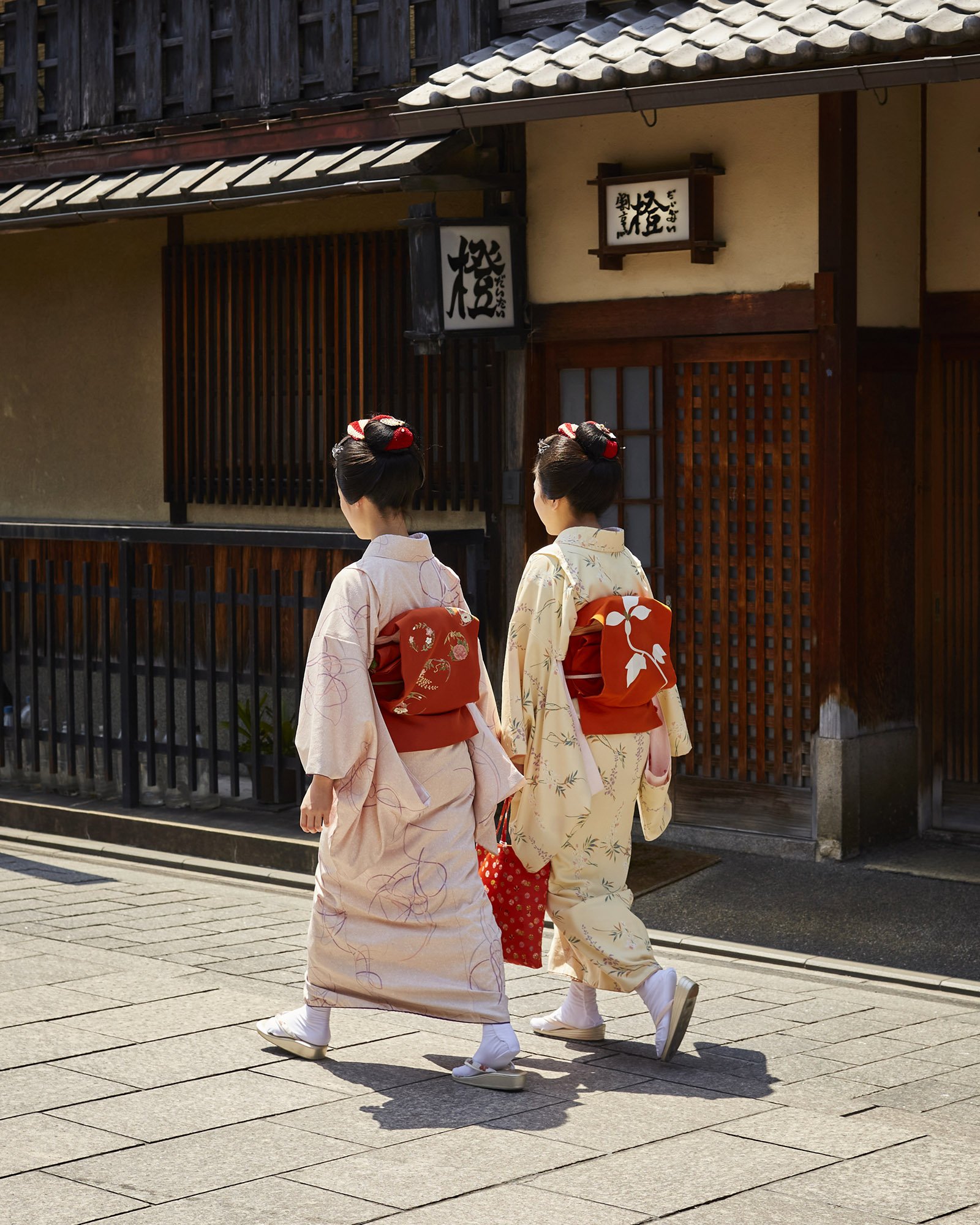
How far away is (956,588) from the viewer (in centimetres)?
918

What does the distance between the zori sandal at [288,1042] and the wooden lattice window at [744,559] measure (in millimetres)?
3652

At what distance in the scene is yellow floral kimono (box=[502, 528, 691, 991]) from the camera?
19.6 ft

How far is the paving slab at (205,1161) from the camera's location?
467 cm

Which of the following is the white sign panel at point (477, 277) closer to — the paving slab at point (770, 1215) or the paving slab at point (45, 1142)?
the paving slab at point (45, 1142)

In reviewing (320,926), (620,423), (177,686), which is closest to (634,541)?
(620,423)

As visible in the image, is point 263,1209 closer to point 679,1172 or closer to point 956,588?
point 679,1172

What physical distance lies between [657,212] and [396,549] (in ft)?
12.6

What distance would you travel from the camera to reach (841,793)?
28.1 feet

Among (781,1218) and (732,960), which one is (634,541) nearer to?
(732,960)

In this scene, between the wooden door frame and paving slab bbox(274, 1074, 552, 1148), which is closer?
paving slab bbox(274, 1074, 552, 1148)

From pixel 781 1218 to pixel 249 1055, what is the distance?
2089 millimetres

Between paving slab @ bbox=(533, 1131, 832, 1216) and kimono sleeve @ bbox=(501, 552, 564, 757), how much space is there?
1.52 m

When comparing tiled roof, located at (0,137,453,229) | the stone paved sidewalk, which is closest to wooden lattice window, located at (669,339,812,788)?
tiled roof, located at (0,137,453,229)

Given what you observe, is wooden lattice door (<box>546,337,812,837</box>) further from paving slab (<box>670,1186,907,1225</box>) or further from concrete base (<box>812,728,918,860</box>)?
paving slab (<box>670,1186,907,1225</box>)
